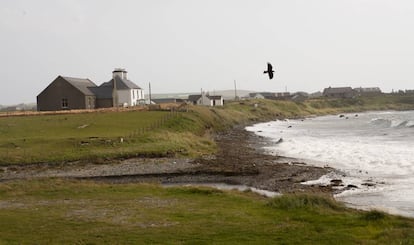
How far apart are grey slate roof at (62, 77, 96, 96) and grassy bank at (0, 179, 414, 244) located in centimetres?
5531

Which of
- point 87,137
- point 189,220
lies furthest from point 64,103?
point 189,220

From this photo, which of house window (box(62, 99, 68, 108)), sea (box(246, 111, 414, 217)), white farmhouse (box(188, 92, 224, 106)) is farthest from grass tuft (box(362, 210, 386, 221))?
white farmhouse (box(188, 92, 224, 106))

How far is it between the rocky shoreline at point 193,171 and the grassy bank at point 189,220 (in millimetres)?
7215

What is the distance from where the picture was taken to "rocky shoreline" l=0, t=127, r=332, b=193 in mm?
31125

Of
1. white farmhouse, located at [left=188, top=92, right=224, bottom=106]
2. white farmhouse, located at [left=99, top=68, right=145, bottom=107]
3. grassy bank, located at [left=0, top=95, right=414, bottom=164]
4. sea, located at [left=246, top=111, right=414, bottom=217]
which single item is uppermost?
white farmhouse, located at [left=99, top=68, right=145, bottom=107]

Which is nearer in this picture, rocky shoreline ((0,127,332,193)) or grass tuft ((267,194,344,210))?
grass tuft ((267,194,344,210))

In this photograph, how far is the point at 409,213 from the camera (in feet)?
66.1

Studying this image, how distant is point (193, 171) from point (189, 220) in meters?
16.8

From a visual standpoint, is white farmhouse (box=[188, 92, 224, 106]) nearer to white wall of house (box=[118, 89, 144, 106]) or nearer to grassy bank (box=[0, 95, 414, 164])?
white wall of house (box=[118, 89, 144, 106])

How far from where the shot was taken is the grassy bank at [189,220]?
48.5 ft

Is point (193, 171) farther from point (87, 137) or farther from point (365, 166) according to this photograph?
point (87, 137)

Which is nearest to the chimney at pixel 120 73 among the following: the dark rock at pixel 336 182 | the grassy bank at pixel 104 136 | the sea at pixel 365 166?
the grassy bank at pixel 104 136

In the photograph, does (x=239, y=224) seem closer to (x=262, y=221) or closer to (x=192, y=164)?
(x=262, y=221)

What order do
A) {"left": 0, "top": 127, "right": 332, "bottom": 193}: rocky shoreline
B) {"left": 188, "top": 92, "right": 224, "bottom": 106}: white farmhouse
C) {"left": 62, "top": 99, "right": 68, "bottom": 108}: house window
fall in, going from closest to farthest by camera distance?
{"left": 0, "top": 127, "right": 332, "bottom": 193}: rocky shoreline → {"left": 62, "top": 99, "right": 68, "bottom": 108}: house window → {"left": 188, "top": 92, "right": 224, "bottom": 106}: white farmhouse
